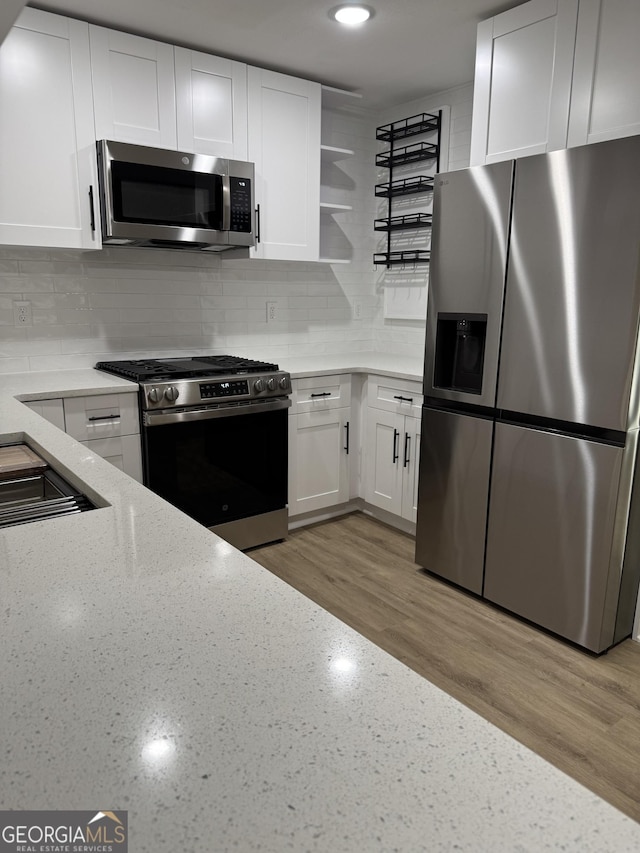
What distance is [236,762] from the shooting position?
53 cm

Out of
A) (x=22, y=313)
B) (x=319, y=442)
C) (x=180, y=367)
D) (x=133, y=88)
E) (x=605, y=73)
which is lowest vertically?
(x=319, y=442)

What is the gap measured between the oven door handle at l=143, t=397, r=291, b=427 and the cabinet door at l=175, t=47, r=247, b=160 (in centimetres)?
125

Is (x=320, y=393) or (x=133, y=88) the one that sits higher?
(x=133, y=88)

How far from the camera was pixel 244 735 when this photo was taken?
56 centimetres

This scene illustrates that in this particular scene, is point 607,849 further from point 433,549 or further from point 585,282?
point 433,549

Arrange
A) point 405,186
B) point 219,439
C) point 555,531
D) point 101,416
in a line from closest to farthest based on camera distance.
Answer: point 555,531 < point 101,416 < point 219,439 < point 405,186

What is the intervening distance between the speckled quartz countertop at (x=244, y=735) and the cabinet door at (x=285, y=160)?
2.76m

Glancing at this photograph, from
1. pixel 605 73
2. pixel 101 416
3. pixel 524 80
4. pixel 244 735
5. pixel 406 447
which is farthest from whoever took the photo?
pixel 406 447

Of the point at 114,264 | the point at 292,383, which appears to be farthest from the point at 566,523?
the point at 114,264

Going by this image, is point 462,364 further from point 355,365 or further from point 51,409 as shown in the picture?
point 51,409

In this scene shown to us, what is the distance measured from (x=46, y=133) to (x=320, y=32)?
4.22 ft

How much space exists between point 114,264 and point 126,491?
7.38 ft

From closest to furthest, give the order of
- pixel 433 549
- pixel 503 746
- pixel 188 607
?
1. pixel 503 746
2. pixel 188 607
3. pixel 433 549

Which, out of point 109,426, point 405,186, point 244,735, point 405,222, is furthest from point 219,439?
point 244,735
